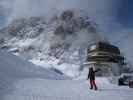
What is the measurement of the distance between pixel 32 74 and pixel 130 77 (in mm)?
14357

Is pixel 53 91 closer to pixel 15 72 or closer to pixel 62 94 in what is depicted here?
pixel 62 94

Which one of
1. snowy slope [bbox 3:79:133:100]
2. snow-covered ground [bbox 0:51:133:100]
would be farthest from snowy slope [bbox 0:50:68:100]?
snowy slope [bbox 3:79:133:100]

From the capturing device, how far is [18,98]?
14273mm

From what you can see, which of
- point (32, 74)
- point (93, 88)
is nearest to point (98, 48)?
point (32, 74)

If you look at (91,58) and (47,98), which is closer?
(47,98)

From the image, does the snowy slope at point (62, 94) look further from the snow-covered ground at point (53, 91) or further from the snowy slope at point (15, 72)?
the snowy slope at point (15, 72)

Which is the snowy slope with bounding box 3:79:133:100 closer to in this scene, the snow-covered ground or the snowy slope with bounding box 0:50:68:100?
the snow-covered ground

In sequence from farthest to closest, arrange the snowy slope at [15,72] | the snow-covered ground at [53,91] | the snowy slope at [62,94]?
the snowy slope at [15,72] → the snow-covered ground at [53,91] → the snowy slope at [62,94]

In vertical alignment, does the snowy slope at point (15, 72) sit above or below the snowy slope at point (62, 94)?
above

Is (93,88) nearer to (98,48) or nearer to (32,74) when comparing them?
(32,74)


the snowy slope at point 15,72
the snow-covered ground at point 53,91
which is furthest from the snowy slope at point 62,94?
the snowy slope at point 15,72

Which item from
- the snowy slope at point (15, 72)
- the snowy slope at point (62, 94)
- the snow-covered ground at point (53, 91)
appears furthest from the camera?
the snowy slope at point (15, 72)

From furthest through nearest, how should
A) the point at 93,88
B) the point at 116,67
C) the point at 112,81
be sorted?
the point at 116,67 < the point at 112,81 < the point at 93,88

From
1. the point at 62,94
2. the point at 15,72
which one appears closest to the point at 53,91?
the point at 62,94
